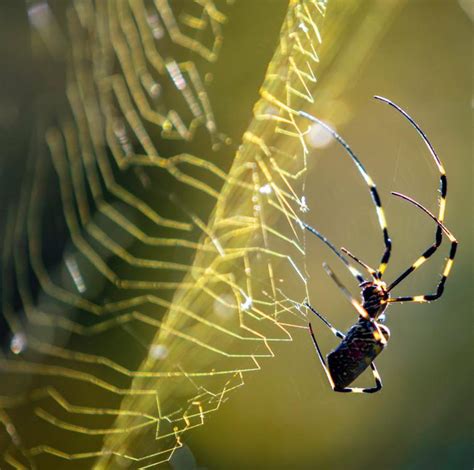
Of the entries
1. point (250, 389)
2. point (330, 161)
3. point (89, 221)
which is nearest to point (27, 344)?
point (89, 221)

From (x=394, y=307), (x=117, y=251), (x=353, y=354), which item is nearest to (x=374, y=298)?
(x=353, y=354)

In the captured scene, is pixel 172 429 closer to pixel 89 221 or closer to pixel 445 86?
pixel 89 221

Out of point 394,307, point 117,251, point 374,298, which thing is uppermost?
point 117,251

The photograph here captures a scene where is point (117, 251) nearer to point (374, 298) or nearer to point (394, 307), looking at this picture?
point (374, 298)

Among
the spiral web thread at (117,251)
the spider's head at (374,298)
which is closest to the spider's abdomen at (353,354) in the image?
the spider's head at (374,298)

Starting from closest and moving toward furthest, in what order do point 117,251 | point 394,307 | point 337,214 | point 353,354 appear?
point 353,354
point 117,251
point 337,214
point 394,307

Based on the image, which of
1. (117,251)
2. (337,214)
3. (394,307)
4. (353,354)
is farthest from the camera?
(394,307)
